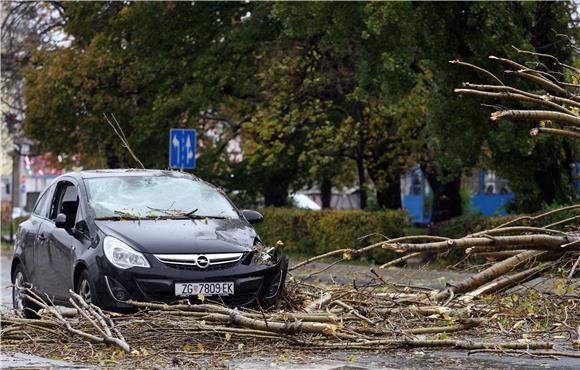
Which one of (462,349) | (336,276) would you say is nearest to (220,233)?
(462,349)

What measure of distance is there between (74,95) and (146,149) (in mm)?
3069

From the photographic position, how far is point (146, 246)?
34.5ft

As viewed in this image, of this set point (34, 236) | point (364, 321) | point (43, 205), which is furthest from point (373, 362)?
point (43, 205)

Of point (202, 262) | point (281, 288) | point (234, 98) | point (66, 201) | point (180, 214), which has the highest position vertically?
point (234, 98)

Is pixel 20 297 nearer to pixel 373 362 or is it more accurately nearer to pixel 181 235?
pixel 181 235

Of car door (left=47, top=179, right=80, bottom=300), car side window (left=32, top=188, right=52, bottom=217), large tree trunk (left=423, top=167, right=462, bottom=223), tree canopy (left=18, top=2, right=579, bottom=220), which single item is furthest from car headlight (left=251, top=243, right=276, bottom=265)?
large tree trunk (left=423, top=167, right=462, bottom=223)

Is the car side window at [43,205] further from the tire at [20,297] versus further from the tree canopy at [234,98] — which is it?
the tree canopy at [234,98]

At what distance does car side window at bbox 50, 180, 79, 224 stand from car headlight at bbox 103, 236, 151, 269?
4.09 ft

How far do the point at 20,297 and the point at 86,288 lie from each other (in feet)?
4.68

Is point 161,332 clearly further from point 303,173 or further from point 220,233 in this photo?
point 303,173

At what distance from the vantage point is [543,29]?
2239 centimetres

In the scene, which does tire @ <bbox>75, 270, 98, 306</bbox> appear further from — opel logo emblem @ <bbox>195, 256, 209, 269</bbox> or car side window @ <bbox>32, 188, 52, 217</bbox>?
car side window @ <bbox>32, 188, 52, 217</bbox>

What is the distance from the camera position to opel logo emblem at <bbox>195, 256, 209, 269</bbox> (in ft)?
34.3

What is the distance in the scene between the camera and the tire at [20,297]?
39.9ft
